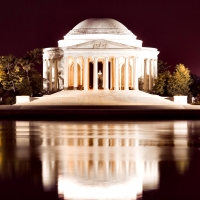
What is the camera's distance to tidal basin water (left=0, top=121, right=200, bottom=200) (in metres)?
21.1

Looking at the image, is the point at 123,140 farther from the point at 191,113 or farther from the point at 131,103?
the point at 131,103

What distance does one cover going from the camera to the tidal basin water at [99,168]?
21.1 m

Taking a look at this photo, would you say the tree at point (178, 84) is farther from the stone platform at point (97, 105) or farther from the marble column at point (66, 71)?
the marble column at point (66, 71)

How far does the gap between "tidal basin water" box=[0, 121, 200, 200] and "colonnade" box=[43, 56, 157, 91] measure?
94951 mm

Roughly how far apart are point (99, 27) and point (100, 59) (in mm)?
7087

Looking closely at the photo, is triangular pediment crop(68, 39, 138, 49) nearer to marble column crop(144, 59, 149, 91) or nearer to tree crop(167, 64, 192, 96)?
marble column crop(144, 59, 149, 91)

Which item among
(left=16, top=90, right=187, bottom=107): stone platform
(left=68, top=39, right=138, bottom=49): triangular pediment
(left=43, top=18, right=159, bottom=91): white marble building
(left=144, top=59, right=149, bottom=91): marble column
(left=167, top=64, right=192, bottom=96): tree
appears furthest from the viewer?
(left=144, top=59, right=149, bottom=91): marble column

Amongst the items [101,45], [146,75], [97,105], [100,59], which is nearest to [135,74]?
[101,45]

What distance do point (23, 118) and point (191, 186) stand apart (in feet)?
178

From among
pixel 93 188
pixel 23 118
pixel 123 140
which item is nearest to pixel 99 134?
pixel 123 140

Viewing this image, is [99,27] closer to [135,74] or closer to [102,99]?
[135,74]

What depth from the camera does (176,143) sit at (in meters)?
38.3

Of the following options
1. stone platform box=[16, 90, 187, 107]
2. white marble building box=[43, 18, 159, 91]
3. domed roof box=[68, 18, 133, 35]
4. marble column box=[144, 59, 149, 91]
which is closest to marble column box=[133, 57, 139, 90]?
white marble building box=[43, 18, 159, 91]

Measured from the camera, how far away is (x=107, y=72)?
137 m
